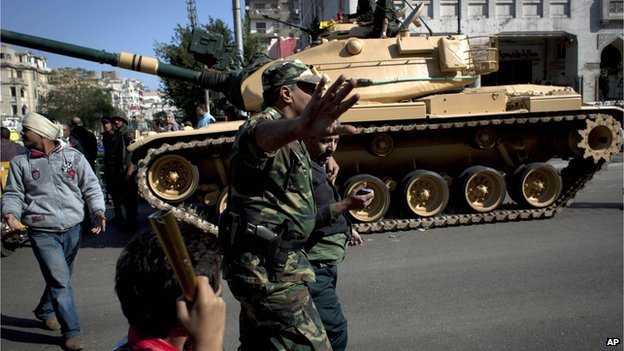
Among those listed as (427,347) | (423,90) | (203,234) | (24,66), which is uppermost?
(24,66)

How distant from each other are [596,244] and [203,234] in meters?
5.89

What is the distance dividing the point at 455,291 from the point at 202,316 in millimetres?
3889

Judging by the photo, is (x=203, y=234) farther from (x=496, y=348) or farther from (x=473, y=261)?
(x=473, y=261)

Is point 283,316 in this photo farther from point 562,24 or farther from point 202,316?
point 562,24

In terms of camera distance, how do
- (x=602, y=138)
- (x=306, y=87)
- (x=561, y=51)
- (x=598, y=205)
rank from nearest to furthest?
(x=306, y=87), (x=602, y=138), (x=598, y=205), (x=561, y=51)

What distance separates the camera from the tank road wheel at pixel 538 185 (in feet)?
26.2

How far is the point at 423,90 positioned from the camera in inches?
310

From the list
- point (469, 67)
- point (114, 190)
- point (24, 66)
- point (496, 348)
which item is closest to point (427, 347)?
point (496, 348)

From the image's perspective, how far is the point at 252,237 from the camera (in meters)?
2.19

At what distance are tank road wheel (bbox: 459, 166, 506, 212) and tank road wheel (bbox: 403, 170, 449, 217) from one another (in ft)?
1.16

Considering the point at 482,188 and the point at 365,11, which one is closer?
the point at 482,188

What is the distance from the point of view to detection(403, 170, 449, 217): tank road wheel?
7652mm

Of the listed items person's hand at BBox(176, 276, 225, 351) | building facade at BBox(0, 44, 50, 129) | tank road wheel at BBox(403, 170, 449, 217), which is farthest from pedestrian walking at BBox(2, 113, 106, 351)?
building facade at BBox(0, 44, 50, 129)

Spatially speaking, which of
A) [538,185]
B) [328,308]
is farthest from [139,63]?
[538,185]
